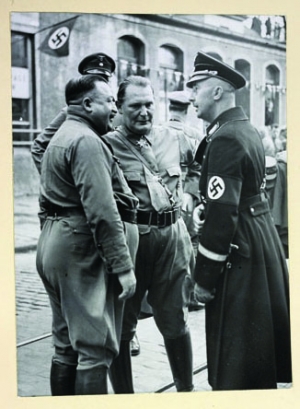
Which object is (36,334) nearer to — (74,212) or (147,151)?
(74,212)

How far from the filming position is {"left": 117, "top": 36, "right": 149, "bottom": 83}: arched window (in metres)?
2.87

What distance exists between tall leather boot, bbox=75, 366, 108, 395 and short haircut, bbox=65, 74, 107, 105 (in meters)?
1.23

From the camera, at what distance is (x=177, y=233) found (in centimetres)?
291

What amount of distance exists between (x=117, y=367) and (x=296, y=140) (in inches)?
54.1

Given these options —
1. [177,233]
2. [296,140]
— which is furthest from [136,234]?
[296,140]

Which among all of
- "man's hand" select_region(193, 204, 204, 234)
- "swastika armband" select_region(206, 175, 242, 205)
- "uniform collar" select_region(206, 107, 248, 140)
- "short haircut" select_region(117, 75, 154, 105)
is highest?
"short haircut" select_region(117, 75, 154, 105)

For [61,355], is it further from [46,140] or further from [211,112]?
[211,112]

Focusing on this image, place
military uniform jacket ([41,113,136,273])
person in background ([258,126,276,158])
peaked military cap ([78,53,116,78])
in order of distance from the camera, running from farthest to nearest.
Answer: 1. person in background ([258,126,276,158])
2. peaked military cap ([78,53,116,78])
3. military uniform jacket ([41,113,136,273])

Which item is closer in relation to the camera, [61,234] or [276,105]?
[61,234]

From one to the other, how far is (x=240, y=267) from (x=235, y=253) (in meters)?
0.07

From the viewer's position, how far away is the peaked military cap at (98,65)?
284cm

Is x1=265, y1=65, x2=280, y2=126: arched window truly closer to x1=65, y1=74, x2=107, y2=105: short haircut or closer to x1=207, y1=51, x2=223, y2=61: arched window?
x1=207, y1=51, x2=223, y2=61: arched window

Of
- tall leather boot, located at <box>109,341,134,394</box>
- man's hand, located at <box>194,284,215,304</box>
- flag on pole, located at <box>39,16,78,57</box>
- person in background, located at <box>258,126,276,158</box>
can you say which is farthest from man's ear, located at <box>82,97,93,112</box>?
tall leather boot, located at <box>109,341,134,394</box>

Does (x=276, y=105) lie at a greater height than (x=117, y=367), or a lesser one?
greater
